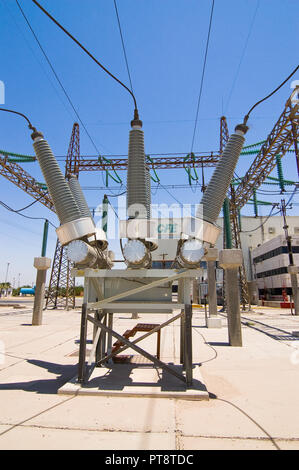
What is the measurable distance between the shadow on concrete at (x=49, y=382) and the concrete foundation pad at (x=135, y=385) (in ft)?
1.58

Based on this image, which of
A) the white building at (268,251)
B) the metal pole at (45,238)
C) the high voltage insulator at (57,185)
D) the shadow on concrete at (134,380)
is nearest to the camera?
the shadow on concrete at (134,380)

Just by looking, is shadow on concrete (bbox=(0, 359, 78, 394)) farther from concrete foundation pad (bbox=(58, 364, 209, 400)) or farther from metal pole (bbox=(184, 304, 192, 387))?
metal pole (bbox=(184, 304, 192, 387))

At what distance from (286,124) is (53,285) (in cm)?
3023

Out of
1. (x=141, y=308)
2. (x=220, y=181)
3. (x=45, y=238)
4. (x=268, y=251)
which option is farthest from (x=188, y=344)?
(x=268, y=251)

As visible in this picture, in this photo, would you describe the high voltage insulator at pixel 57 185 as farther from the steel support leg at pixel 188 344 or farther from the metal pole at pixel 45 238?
the metal pole at pixel 45 238

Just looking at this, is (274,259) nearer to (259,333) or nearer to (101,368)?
(259,333)

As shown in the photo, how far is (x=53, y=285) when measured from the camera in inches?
1357

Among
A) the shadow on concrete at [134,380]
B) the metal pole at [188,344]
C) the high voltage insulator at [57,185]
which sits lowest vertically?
the shadow on concrete at [134,380]

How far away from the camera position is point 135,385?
6.25 m

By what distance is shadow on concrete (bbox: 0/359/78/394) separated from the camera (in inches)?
242

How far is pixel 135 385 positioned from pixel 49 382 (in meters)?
2.20

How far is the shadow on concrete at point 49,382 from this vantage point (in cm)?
616

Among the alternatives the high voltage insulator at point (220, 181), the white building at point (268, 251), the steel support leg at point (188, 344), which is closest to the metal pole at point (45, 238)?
the steel support leg at point (188, 344)
